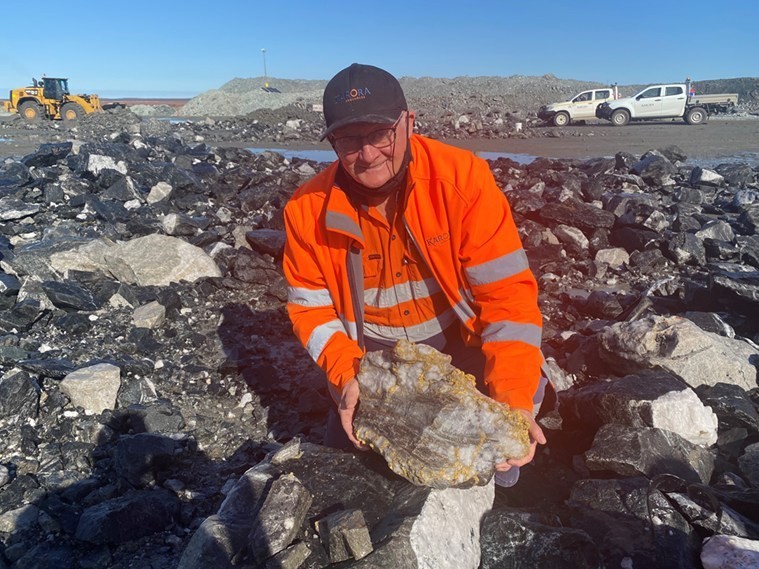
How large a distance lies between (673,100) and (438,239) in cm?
2512

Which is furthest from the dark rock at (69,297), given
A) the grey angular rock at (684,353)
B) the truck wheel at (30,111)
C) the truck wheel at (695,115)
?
the truck wheel at (30,111)

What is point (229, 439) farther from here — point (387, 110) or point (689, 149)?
point (689, 149)

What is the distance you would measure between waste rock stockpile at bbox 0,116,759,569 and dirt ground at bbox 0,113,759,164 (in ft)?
31.0

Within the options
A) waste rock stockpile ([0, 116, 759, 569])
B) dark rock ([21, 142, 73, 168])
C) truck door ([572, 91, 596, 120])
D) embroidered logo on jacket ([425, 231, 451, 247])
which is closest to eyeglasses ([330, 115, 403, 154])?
embroidered logo on jacket ([425, 231, 451, 247])

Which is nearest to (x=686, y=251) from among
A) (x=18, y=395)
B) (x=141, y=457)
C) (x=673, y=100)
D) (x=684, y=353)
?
(x=684, y=353)

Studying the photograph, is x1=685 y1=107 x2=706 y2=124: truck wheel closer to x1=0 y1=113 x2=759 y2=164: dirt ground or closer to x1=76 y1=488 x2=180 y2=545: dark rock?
x1=0 y1=113 x2=759 y2=164: dirt ground

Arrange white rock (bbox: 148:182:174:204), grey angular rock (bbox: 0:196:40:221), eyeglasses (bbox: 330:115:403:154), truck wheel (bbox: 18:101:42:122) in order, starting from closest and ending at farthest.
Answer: eyeglasses (bbox: 330:115:403:154) → grey angular rock (bbox: 0:196:40:221) → white rock (bbox: 148:182:174:204) → truck wheel (bbox: 18:101:42:122)

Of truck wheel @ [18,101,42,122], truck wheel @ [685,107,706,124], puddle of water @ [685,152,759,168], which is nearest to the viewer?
puddle of water @ [685,152,759,168]

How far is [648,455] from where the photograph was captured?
291 cm

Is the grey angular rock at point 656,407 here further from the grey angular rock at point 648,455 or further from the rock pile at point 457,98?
the rock pile at point 457,98

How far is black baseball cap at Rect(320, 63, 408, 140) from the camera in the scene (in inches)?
101

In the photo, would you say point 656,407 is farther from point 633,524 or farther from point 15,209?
point 15,209

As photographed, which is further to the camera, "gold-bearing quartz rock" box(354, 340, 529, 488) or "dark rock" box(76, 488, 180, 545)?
"dark rock" box(76, 488, 180, 545)

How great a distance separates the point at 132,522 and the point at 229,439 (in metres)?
1.08
